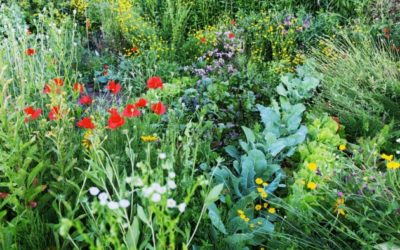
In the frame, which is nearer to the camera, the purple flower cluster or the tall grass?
the tall grass

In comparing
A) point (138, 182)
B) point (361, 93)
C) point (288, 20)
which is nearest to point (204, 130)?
point (361, 93)

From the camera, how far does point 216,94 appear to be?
358cm

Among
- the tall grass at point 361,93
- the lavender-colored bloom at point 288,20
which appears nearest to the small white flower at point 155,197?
the tall grass at point 361,93

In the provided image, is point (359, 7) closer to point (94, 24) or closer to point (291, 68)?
point (291, 68)

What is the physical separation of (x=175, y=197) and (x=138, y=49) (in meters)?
2.72

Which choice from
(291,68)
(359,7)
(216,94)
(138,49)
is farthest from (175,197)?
(359,7)

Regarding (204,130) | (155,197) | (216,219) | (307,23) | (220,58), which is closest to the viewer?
(155,197)

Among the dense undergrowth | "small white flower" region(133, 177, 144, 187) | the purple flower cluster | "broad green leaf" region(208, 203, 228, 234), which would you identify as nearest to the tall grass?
the dense undergrowth

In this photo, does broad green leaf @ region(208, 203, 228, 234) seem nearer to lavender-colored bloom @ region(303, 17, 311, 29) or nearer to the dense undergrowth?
the dense undergrowth

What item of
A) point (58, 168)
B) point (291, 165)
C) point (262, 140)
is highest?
point (58, 168)

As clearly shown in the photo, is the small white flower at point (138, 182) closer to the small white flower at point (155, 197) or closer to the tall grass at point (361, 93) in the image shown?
the small white flower at point (155, 197)

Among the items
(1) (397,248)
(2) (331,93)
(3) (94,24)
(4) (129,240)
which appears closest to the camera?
(4) (129,240)

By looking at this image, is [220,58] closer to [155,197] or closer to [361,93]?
[361,93]

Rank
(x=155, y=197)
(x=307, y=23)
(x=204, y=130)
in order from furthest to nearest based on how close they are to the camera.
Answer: (x=307, y=23) < (x=204, y=130) < (x=155, y=197)
